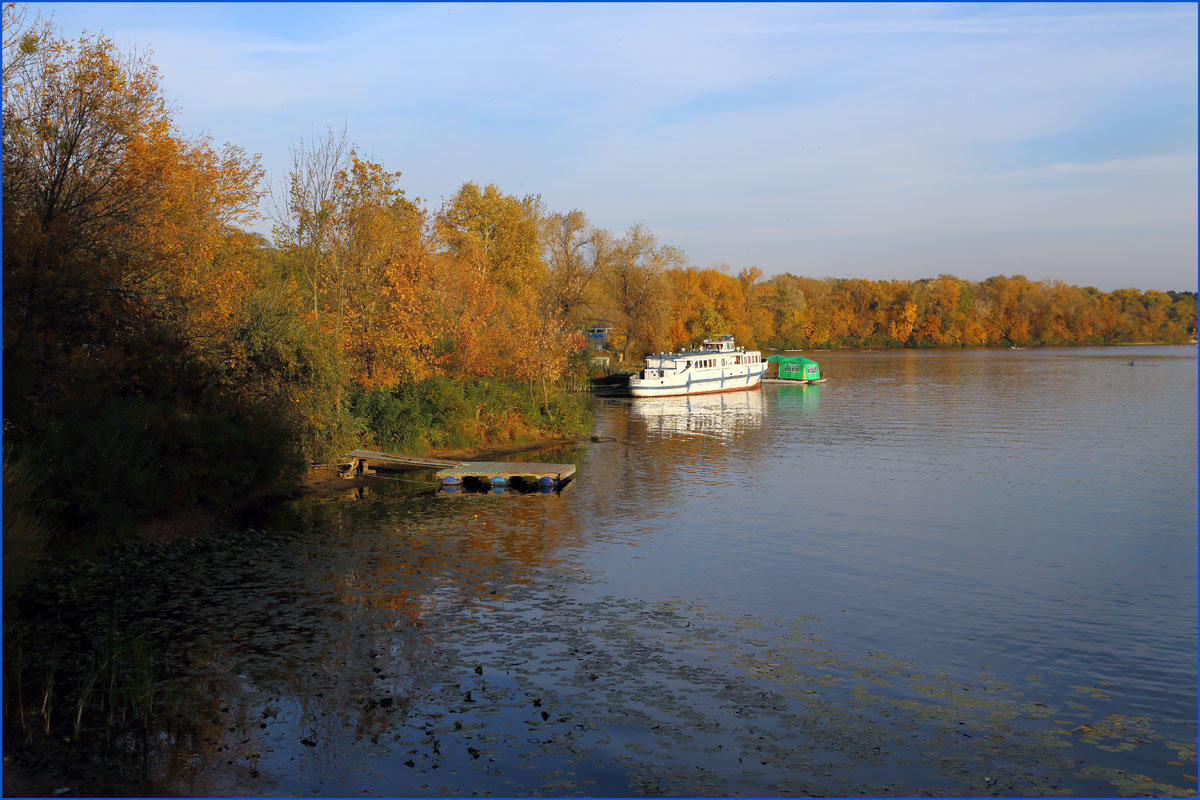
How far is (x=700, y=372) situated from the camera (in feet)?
285

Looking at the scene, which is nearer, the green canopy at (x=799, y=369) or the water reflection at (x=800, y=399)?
the water reflection at (x=800, y=399)

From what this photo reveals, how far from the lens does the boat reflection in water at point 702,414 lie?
57.2 m

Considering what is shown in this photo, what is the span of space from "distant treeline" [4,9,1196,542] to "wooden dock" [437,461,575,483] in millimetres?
4247

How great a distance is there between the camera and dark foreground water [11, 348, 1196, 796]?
1169 cm

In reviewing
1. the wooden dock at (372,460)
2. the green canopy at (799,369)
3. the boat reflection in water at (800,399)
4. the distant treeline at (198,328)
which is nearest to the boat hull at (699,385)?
the boat reflection in water at (800,399)

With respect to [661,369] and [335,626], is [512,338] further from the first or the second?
[661,369]

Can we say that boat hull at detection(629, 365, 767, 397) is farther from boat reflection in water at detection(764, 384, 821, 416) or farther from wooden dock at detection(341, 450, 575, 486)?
wooden dock at detection(341, 450, 575, 486)

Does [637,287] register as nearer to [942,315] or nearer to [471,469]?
[471,469]

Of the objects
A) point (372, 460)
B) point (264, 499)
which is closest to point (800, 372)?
point (372, 460)

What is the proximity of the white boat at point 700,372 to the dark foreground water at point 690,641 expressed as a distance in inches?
1801

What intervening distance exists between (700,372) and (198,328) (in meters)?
62.3

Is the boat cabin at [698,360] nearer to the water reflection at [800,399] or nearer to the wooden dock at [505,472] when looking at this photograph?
the water reflection at [800,399]

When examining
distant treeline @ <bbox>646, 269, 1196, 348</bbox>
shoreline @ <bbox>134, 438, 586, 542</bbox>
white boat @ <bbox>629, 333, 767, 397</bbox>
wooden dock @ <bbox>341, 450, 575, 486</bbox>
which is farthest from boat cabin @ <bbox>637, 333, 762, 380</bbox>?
distant treeline @ <bbox>646, 269, 1196, 348</bbox>

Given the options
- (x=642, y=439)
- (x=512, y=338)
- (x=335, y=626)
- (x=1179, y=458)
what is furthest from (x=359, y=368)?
(x=1179, y=458)
